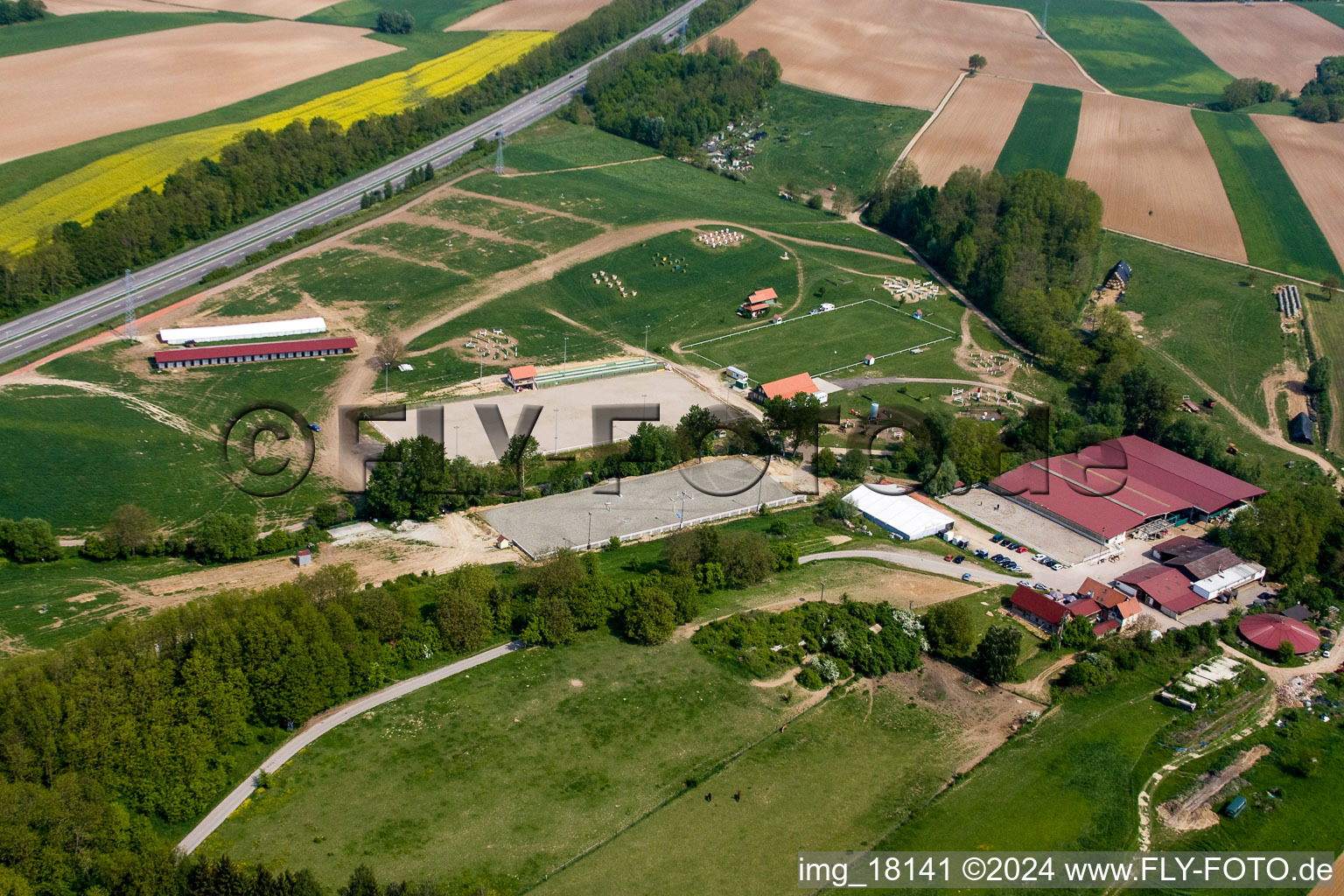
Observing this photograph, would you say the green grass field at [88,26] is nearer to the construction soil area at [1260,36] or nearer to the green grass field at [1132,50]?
the green grass field at [1132,50]

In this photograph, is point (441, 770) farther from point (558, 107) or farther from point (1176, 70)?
point (1176, 70)

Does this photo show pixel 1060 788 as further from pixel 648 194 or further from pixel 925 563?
pixel 648 194

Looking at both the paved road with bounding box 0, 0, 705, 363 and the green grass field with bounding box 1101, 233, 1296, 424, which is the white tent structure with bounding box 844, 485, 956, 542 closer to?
the green grass field with bounding box 1101, 233, 1296, 424

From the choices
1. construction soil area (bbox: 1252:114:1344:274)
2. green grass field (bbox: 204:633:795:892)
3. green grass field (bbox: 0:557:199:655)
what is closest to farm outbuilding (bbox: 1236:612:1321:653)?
green grass field (bbox: 204:633:795:892)

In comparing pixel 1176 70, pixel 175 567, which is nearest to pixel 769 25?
pixel 1176 70

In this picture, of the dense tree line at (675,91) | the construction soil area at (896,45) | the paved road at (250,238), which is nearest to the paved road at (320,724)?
the paved road at (250,238)

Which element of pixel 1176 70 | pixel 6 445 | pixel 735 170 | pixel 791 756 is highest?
pixel 1176 70
